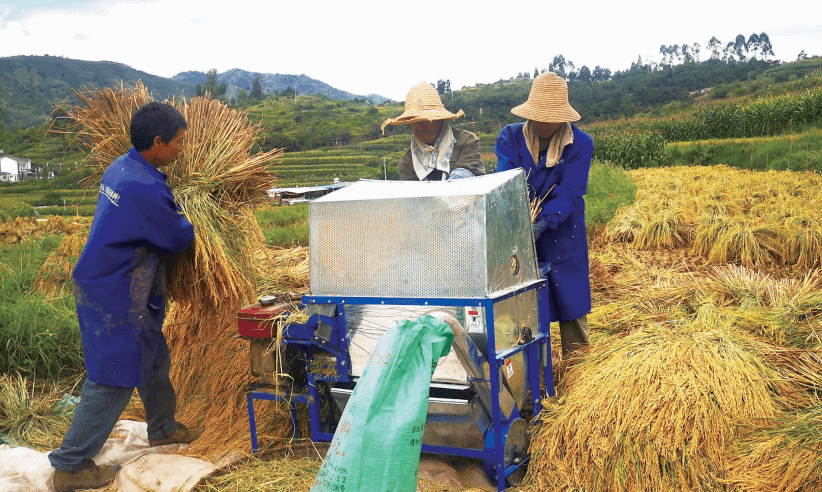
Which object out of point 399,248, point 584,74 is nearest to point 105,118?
point 399,248

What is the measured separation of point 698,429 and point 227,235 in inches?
108

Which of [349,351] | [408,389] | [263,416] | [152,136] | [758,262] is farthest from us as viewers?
[758,262]

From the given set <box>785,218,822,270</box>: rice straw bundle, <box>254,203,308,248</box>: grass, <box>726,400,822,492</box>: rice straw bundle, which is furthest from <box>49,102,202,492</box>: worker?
<box>785,218,822,270</box>: rice straw bundle

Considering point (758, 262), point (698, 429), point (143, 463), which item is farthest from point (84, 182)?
point (758, 262)

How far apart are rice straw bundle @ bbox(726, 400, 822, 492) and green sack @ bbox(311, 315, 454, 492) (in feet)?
4.61

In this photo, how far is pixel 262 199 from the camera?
4.09 metres

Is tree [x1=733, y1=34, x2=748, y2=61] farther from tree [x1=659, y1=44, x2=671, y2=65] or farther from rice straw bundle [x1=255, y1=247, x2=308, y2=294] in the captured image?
rice straw bundle [x1=255, y1=247, x2=308, y2=294]

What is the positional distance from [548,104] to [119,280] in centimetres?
246

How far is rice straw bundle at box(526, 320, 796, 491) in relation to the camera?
2.61 m

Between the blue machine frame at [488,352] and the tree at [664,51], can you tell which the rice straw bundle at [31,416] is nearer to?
the blue machine frame at [488,352]

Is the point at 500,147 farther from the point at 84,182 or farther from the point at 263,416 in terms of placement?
the point at 84,182

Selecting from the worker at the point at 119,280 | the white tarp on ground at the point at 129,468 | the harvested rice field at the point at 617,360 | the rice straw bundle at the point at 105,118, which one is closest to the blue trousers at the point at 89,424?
the worker at the point at 119,280

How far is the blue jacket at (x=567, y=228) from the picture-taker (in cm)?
346

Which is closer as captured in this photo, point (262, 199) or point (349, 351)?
point (349, 351)
